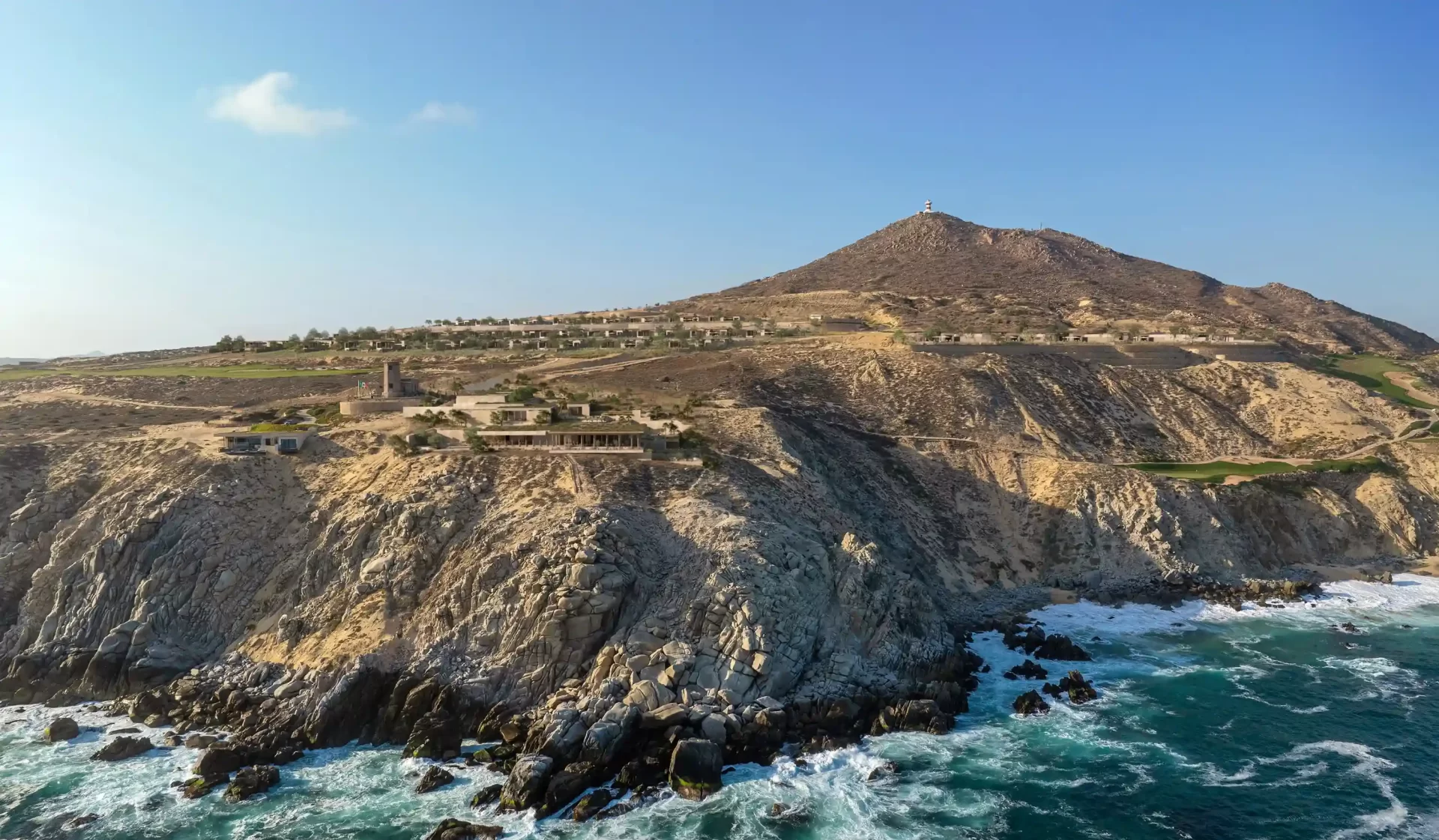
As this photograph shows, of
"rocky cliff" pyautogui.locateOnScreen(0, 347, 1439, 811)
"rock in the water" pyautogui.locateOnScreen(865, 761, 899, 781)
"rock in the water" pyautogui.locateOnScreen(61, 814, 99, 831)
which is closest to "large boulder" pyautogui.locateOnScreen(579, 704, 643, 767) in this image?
"rocky cliff" pyautogui.locateOnScreen(0, 347, 1439, 811)

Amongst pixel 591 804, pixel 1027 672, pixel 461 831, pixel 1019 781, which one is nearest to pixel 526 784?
pixel 591 804

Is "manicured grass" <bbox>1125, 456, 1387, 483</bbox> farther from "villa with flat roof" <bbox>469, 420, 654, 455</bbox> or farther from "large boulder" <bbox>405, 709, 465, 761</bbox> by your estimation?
"large boulder" <bbox>405, 709, 465, 761</bbox>

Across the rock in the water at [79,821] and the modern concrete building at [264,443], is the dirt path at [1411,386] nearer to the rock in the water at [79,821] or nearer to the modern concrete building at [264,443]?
the modern concrete building at [264,443]

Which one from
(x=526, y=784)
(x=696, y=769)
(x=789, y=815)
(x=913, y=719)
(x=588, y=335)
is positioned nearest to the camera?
(x=789, y=815)

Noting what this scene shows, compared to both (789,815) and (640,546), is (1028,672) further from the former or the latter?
(640,546)

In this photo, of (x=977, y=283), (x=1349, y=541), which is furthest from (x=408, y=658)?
(x=977, y=283)
